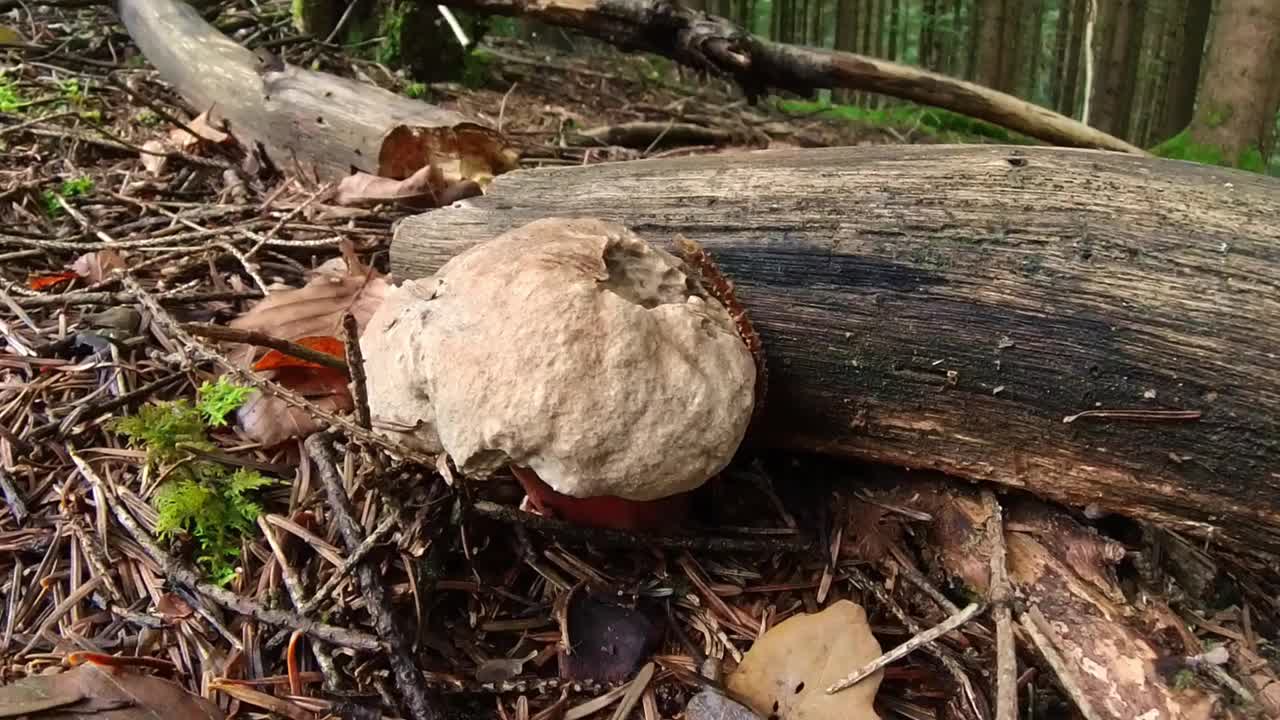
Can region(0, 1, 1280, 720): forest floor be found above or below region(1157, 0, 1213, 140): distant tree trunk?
below

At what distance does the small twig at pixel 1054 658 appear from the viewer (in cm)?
150

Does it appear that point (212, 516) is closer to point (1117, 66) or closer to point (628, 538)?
point (628, 538)

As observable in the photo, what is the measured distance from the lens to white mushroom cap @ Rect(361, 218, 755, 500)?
1534 millimetres

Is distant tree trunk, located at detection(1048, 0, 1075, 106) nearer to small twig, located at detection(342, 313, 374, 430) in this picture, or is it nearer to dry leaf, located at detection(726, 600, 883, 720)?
dry leaf, located at detection(726, 600, 883, 720)

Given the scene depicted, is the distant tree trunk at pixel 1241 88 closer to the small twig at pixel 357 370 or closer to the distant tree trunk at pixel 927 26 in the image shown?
the small twig at pixel 357 370

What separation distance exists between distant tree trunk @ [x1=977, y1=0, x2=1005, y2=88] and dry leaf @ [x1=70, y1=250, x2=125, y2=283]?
12.9 meters

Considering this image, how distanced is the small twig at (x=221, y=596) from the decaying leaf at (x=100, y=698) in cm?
A: 19

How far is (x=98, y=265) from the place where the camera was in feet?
8.87

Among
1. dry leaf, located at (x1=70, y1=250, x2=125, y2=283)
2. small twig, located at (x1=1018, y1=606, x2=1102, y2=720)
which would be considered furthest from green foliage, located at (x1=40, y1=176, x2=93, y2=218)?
small twig, located at (x1=1018, y1=606, x2=1102, y2=720)

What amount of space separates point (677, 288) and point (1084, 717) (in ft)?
3.87

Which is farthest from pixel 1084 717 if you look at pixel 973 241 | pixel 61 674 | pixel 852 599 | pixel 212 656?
pixel 61 674

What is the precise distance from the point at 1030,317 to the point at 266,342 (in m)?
1.80

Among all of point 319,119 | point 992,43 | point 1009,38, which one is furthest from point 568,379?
point 1009,38

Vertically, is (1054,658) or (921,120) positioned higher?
(921,120)
